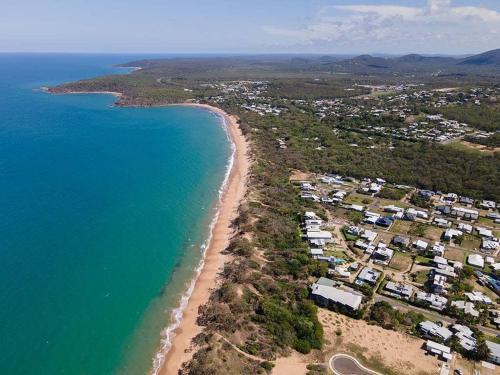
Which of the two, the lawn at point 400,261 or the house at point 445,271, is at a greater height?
the house at point 445,271

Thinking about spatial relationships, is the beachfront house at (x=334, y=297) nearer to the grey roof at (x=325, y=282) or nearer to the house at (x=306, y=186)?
the grey roof at (x=325, y=282)

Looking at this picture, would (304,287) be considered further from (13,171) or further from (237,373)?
(13,171)

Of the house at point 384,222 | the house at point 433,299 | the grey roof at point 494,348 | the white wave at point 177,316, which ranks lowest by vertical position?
the white wave at point 177,316

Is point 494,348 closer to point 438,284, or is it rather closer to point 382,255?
point 438,284

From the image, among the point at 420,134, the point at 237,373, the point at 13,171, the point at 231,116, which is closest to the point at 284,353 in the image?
the point at 237,373

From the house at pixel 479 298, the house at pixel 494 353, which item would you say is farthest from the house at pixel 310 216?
the house at pixel 494 353

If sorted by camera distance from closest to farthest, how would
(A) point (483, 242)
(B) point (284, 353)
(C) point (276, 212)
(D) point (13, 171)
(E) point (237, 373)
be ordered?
(E) point (237, 373) < (B) point (284, 353) < (A) point (483, 242) < (C) point (276, 212) < (D) point (13, 171)

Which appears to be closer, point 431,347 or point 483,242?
point 431,347
